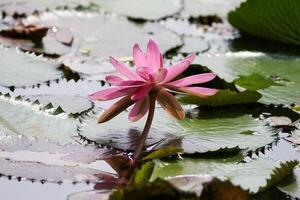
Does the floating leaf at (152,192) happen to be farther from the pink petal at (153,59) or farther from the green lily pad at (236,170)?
the pink petal at (153,59)

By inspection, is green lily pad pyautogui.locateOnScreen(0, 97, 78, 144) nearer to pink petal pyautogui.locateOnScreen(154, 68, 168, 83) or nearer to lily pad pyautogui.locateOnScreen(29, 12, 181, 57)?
pink petal pyautogui.locateOnScreen(154, 68, 168, 83)

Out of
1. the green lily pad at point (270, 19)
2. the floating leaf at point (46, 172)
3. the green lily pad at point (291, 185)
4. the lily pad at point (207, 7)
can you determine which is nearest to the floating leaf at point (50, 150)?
the floating leaf at point (46, 172)

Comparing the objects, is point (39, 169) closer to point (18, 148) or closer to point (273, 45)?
point (18, 148)

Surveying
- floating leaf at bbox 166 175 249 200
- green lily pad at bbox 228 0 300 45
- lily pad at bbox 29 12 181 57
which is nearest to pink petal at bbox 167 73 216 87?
floating leaf at bbox 166 175 249 200

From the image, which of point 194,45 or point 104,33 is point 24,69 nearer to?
point 104,33

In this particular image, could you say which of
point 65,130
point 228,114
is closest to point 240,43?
point 228,114

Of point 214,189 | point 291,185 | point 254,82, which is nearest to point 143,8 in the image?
point 254,82

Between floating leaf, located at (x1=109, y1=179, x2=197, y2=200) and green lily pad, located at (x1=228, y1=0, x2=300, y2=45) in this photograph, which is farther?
green lily pad, located at (x1=228, y1=0, x2=300, y2=45)
